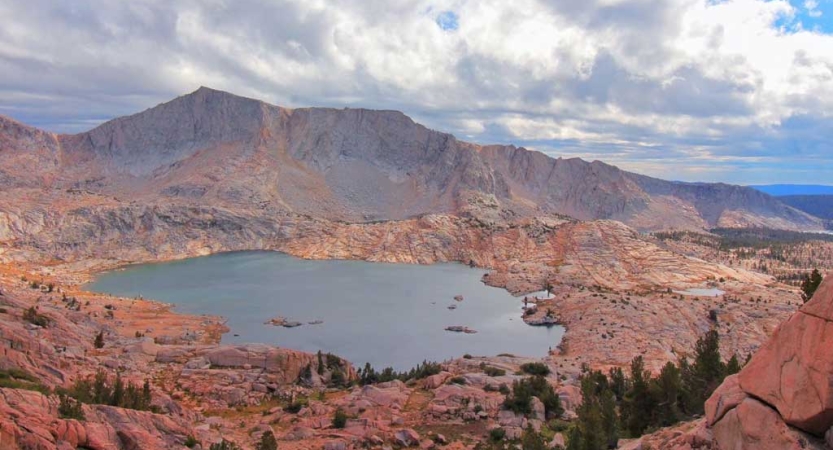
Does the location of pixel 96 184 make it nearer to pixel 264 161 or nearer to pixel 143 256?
pixel 264 161

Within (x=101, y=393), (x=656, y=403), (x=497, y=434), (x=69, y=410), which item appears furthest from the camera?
(x=497, y=434)

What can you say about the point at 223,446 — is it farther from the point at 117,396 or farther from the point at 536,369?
the point at 536,369

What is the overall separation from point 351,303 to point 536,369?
48.0 metres

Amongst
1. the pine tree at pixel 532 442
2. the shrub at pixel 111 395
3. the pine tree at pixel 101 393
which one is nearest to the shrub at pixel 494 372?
the pine tree at pixel 532 442

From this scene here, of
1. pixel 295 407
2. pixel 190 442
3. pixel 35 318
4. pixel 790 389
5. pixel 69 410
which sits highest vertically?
pixel 790 389

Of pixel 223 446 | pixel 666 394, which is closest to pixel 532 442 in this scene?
pixel 666 394

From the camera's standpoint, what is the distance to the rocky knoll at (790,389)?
37.8 ft

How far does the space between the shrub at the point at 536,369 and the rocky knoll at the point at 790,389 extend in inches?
1383

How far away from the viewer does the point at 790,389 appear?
1210 centimetres

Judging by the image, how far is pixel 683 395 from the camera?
3222 centimetres

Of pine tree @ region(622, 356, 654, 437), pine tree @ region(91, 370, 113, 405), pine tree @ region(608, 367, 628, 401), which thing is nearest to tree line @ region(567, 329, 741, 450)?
pine tree @ region(622, 356, 654, 437)

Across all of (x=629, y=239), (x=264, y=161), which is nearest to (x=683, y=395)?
(x=629, y=239)

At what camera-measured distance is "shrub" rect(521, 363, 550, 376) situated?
48438mm

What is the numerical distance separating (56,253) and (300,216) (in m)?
60.5
